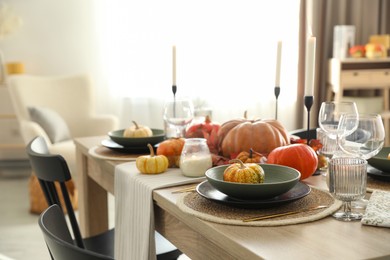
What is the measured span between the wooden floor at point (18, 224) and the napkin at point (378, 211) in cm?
183

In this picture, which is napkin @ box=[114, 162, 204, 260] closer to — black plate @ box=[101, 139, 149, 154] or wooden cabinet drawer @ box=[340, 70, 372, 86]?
black plate @ box=[101, 139, 149, 154]

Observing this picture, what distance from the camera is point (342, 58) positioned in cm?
516

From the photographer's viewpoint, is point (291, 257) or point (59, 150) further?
point (59, 150)

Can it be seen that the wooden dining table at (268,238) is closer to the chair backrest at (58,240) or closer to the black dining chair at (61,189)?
the chair backrest at (58,240)

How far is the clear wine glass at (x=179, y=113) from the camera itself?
212cm

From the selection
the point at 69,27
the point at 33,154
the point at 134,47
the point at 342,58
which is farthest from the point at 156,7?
the point at 33,154

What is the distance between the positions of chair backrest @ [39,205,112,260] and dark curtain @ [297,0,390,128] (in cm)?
430

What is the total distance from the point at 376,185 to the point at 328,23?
3.97 metres

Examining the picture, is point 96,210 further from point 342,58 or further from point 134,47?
point 342,58

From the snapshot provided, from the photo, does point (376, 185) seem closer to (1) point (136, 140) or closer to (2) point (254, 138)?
(2) point (254, 138)

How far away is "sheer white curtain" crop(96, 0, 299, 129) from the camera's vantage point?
5.05 metres

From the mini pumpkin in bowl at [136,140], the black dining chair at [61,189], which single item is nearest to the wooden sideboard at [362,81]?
the mini pumpkin in bowl at [136,140]

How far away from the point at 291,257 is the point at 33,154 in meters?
1.05

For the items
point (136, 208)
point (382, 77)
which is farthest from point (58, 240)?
point (382, 77)
